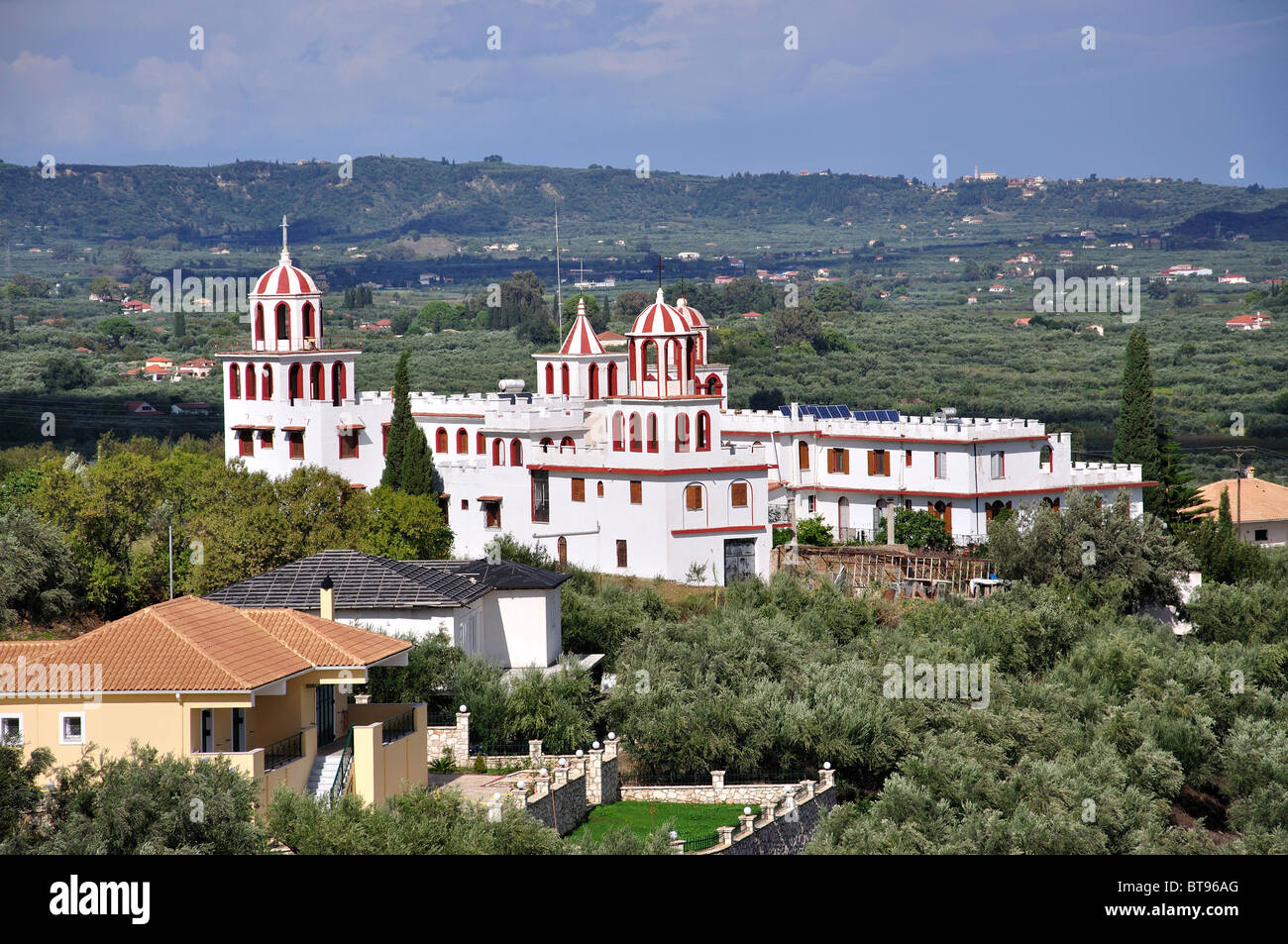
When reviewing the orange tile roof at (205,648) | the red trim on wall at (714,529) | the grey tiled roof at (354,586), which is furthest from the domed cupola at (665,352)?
the orange tile roof at (205,648)

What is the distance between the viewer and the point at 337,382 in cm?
5609

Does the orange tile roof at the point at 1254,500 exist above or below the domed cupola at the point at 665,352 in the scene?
below

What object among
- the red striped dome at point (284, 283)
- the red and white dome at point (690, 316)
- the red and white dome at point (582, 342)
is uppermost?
the red striped dome at point (284, 283)

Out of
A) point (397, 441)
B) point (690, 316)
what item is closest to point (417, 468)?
point (397, 441)

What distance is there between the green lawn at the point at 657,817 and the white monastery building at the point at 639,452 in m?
18.5

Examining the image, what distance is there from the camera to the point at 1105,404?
109562mm

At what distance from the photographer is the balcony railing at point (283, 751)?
2408 cm

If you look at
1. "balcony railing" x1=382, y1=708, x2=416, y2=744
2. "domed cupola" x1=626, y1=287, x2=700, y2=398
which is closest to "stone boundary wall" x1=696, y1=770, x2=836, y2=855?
"balcony railing" x1=382, y1=708, x2=416, y2=744

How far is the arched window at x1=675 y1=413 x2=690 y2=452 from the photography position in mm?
48938

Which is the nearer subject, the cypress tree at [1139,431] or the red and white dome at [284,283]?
the red and white dome at [284,283]

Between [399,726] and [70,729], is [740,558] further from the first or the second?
[70,729]

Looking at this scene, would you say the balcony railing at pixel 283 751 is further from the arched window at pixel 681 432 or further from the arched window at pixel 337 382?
the arched window at pixel 337 382
